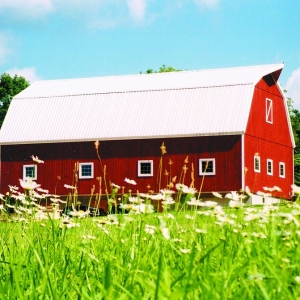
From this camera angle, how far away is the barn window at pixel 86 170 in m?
31.6

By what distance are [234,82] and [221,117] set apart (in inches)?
74.9

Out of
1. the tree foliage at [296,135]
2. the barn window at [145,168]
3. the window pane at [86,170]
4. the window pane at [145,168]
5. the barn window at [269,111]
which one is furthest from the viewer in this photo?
the tree foliage at [296,135]

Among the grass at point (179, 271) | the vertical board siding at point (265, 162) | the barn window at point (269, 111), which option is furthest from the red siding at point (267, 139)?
the grass at point (179, 271)

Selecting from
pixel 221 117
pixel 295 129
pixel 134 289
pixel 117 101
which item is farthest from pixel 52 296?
pixel 295 129

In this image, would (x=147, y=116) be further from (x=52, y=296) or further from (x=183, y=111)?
(x=52, y=296)

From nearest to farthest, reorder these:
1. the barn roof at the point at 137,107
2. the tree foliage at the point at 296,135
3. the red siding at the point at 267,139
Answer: the barn roof at the point at 137,107 < the red siding at the point at 267,139 < the tree foliage at the point at 296,135

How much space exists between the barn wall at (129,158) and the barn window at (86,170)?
0.80ft

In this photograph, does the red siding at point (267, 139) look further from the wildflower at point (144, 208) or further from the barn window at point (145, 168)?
the wildflower at point (144, 208)

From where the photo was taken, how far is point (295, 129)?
178ft

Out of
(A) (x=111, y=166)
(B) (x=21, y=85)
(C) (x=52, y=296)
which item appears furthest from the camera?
(B) (x=21, y=85)

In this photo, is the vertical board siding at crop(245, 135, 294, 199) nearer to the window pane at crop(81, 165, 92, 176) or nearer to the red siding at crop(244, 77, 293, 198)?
the red siding at crop(244, 77, 293, 198)

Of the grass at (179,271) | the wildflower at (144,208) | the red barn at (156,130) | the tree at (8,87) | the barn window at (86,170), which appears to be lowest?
the grass at (179,271)

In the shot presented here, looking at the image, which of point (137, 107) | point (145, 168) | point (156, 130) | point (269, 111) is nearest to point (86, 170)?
point (145, 168)

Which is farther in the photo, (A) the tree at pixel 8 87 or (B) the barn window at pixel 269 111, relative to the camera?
(A) the tree at pixel 8 87
